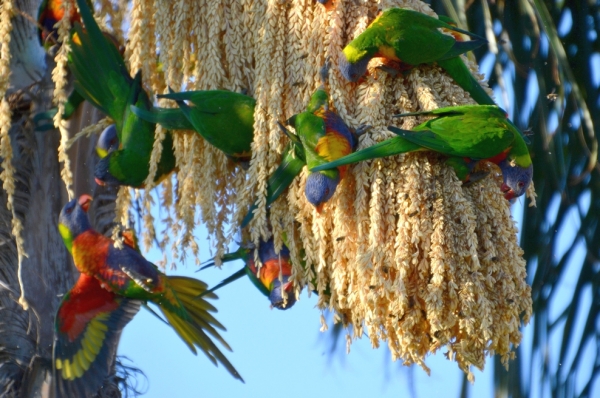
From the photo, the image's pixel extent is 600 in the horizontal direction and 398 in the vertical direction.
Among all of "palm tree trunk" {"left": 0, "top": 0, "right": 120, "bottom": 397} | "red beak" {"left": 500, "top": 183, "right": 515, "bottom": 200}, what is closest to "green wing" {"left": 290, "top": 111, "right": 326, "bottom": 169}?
"red beak" {"left": 500, "top": 183, "right": 515, "bottom": 200}

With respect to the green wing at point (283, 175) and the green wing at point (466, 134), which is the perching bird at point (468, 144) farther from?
the green wing at point (283, 175)

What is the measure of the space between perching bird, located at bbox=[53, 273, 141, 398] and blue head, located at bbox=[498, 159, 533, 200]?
3.31 ft

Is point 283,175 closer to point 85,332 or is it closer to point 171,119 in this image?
point 171,119

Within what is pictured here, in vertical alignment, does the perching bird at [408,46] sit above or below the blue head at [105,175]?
below

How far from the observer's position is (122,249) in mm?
1878

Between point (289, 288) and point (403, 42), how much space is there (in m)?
0.62

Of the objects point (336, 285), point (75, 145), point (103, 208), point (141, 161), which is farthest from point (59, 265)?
point (336, 285)

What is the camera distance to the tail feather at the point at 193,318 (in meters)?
2.10

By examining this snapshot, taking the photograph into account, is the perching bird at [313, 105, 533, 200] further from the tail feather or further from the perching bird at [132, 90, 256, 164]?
the tail feather

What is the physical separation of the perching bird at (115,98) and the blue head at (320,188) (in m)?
0.47

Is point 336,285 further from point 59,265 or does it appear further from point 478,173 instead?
point 59,265

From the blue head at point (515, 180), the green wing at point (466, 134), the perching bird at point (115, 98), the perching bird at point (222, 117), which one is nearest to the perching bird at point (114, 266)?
the perching bird at point (115, 98)

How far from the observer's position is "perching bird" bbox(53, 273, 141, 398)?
200 cm

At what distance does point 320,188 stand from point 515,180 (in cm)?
41
